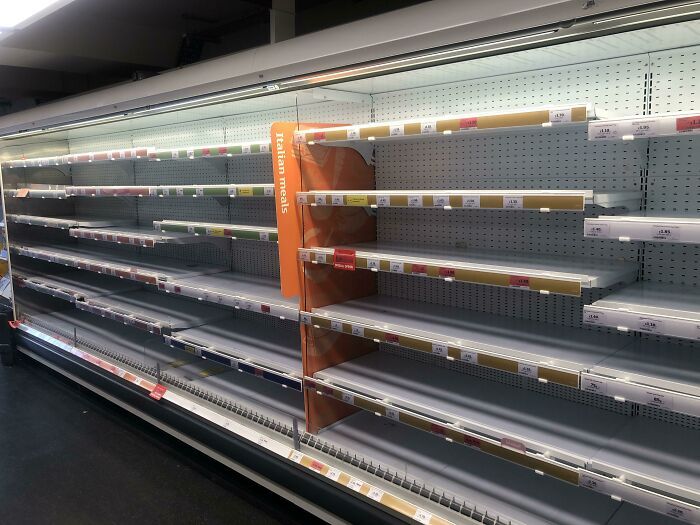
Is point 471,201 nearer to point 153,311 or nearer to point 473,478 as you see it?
point 473,478

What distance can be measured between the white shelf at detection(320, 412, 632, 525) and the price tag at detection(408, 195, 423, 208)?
3.76ft

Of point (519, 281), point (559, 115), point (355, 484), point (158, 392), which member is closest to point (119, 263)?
point (158, 392)

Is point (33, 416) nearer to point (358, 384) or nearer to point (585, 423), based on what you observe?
point (358, 384)

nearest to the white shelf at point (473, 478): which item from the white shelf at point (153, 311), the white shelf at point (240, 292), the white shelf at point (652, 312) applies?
the white shelf at point (240, 292)

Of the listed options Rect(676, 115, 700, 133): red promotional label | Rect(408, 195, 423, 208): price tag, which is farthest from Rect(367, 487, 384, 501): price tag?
Rect(676, 115, 700, 133): red promotional label

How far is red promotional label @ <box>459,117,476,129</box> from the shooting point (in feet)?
6.26

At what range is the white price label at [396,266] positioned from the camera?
2242 mm

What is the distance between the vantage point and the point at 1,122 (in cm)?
493

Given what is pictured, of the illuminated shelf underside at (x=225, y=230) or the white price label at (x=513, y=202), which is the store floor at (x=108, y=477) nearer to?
the illuminated shelf underside at (x=225, y=230)

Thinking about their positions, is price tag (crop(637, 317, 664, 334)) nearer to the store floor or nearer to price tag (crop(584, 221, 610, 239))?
price tag (crop(584, 221, 610, 239))

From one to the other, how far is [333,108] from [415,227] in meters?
0.91

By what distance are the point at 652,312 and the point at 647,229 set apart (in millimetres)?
255

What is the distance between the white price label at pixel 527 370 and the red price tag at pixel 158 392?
248 centimetres

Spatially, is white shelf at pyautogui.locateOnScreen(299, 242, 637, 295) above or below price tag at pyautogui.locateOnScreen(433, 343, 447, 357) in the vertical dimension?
above
